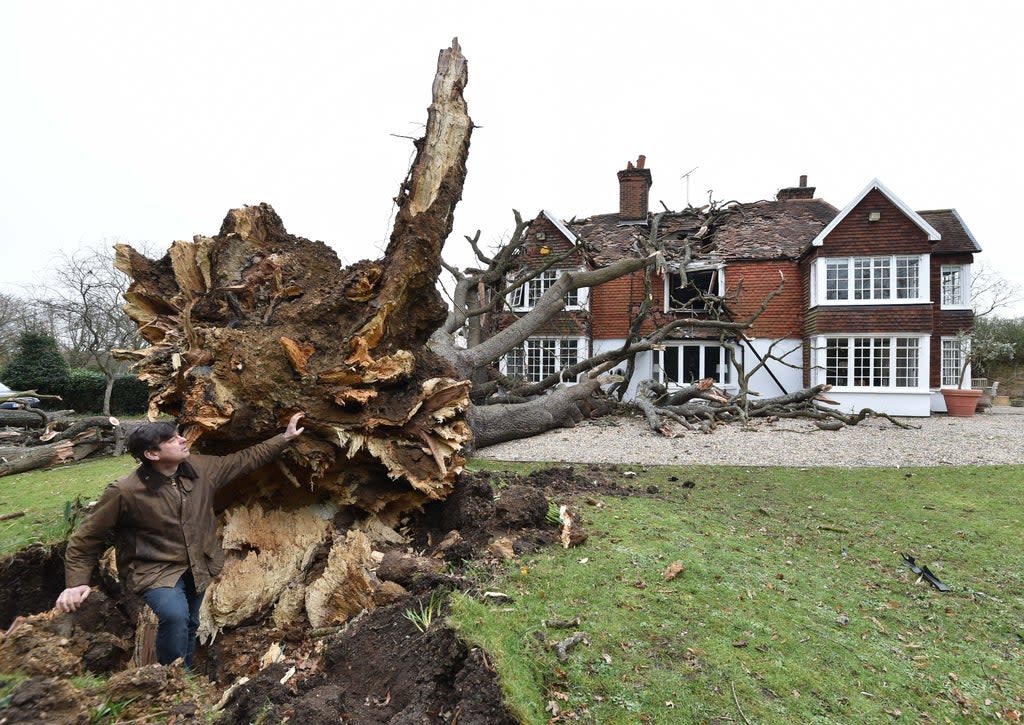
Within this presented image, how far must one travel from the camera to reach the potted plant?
1759 centimetres

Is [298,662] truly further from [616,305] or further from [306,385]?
[616,305]

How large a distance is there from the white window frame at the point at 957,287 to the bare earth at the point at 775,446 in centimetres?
844

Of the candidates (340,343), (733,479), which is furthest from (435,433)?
(733,479)

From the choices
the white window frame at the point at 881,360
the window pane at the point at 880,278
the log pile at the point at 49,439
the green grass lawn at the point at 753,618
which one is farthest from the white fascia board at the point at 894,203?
the log pile at the point at 49,439

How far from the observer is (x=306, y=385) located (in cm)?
421

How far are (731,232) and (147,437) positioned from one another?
886 inches

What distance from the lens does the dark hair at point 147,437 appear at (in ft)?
9.66

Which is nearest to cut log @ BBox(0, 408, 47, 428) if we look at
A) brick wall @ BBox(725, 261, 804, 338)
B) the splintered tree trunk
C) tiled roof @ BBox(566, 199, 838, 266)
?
the splintered tree trunk

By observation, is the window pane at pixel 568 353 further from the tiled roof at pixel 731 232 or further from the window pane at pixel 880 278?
the window pane at pixel 880 278

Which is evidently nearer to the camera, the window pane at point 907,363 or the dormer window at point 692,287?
the window pane at point 907,363

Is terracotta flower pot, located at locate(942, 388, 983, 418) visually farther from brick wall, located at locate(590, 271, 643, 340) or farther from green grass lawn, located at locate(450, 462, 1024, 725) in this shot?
green grass lawn, located at locate(450, 462, 1024, 725)

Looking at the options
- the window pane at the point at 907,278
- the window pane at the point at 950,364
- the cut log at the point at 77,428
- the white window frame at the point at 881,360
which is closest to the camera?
the cut log at the point at 77,428

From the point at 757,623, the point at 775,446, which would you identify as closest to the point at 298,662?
the point at 757,623

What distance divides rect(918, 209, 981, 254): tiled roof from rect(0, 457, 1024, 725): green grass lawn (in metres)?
17.7
